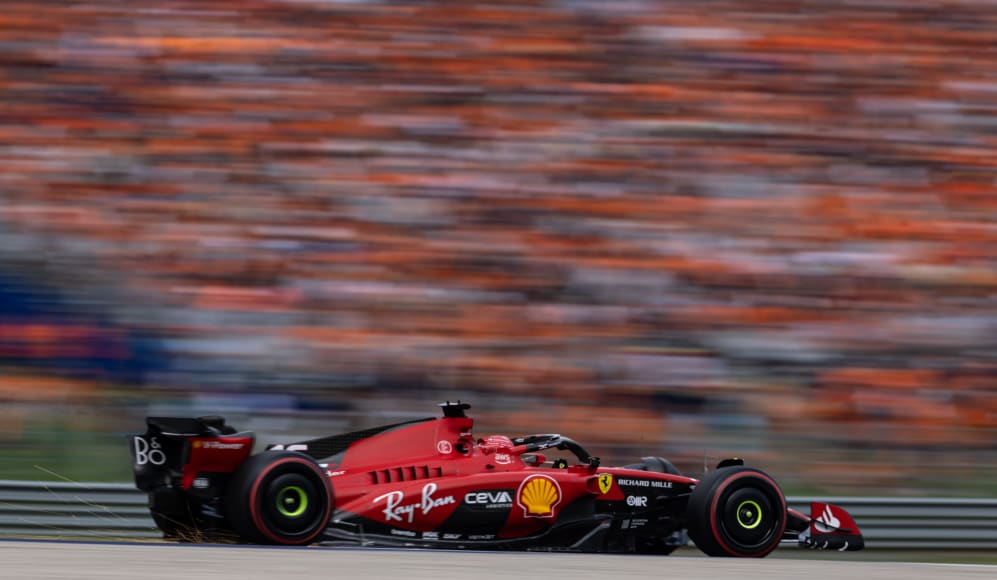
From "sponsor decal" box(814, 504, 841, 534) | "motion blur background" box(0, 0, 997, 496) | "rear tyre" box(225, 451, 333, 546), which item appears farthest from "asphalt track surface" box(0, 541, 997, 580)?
"motion blur background" box(0, 0, 997, 496)

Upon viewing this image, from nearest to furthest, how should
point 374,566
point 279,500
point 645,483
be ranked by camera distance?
point 374,566 → point 279,500 → point 645,483

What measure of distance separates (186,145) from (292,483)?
18.2 ft

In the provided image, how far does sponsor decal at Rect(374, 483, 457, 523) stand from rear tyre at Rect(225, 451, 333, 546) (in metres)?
0.30

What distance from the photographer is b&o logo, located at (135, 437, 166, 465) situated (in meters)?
5.27

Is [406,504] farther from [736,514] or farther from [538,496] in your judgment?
[736,514]

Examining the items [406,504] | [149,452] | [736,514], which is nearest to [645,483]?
[736,514]

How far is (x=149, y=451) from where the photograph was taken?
5266 millimetres

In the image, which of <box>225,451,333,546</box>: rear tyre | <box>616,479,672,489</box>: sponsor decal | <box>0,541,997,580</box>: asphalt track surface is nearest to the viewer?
<box>0,541,997,580</box>: asphalt track surface

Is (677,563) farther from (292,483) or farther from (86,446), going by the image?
(86,446)

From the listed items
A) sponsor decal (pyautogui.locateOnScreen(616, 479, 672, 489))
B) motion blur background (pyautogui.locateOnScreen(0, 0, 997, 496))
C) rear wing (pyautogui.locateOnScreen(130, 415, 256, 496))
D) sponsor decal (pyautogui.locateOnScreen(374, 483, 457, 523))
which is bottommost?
sponsor decal (pyautogui.locateOnScreen(374, 483, 457, 523))

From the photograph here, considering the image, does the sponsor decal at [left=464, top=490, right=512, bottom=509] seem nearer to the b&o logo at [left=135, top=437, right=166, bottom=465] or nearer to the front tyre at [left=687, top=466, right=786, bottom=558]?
the front tyre at [left=687, top=466, right=786, bottom=558]

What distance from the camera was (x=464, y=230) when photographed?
377 inches

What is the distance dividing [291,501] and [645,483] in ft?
6.00

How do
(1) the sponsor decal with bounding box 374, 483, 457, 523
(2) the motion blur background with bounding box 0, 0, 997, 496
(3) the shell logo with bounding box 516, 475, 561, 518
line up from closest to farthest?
(1) the sponsor decal with bounding box 374, 483, 457, 523 < (3) the shell logo with bounding box 516, 475, 561, 518 < (2) the motion blur background with bounding box 0, 0, 997, 496
